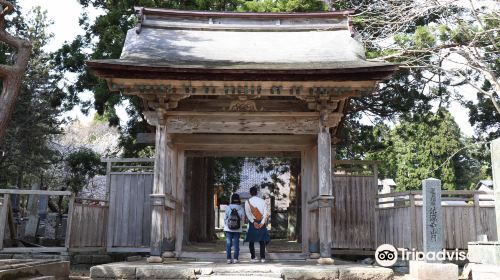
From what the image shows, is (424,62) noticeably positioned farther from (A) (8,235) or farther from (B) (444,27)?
(A) (8,235)

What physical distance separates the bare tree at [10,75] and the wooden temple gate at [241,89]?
3025 millimetres

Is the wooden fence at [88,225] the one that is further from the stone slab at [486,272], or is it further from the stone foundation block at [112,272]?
the stone slab at [486,272]

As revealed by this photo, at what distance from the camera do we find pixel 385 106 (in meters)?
15.8

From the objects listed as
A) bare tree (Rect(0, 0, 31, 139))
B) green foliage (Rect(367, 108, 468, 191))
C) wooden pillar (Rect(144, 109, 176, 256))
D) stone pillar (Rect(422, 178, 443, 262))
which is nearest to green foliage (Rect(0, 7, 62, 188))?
bare tree (Rect(0, 0, 31, 139))

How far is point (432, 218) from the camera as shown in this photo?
27.0 ft

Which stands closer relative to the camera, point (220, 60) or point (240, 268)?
point (240, 268)

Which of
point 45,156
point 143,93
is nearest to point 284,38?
point 143,93

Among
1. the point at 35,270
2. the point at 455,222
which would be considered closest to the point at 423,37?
the point at 455,222

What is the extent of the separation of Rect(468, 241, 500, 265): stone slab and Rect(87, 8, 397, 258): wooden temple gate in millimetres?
2645

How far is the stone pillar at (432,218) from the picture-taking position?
8109mm

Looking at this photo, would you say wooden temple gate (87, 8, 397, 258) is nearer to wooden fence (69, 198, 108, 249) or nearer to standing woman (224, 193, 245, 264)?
wooden fence (69, 198, 108, 249)

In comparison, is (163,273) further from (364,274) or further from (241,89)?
(241,89)

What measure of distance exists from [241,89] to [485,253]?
5426 mm

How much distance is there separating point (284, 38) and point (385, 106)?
5826 millimetres
